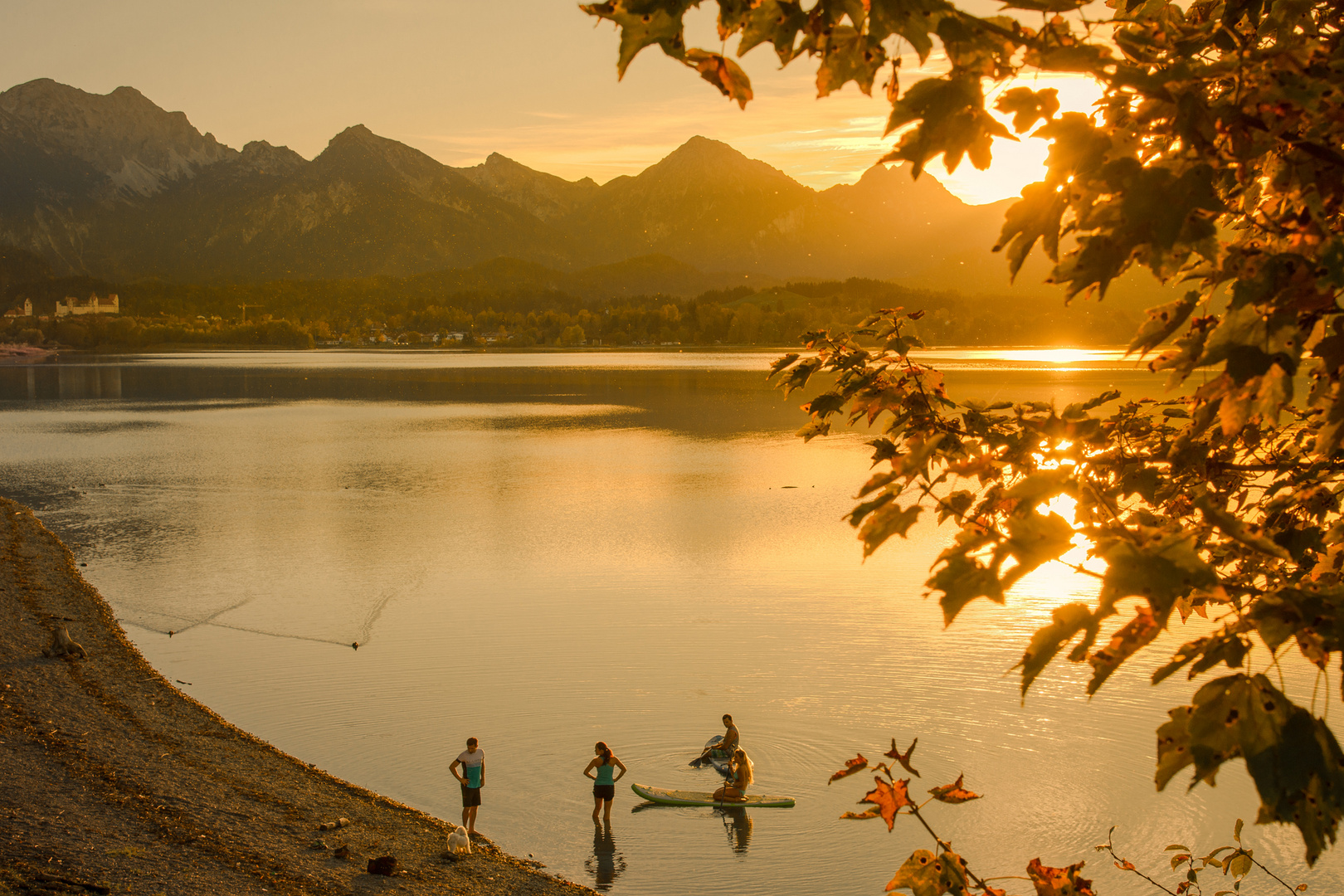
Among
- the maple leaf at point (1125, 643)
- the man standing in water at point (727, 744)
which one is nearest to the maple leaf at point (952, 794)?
the maple leaf at point (1125, 643)

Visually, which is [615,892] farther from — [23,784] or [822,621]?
[822,621]

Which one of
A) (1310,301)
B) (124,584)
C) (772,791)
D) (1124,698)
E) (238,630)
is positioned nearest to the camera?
(1310,301)

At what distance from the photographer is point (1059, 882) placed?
9.71 feet

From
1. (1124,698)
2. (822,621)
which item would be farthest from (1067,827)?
(822,621)

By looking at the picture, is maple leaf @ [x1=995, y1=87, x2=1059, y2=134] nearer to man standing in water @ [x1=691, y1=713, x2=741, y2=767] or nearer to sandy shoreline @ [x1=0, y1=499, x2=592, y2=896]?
sandy shoreline @ [x1=0, y1=499, x2=592, y2=896]

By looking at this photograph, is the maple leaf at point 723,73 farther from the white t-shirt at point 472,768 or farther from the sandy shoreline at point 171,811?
the white t-shirt at point 472,768

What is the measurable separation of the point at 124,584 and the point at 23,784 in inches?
593

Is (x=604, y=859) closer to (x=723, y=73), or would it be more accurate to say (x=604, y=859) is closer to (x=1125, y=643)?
(x=1125, y=643)

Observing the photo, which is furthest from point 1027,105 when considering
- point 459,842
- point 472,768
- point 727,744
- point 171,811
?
point 727,744

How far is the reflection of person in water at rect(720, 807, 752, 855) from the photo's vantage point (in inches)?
533

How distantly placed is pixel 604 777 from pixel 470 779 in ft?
5.99

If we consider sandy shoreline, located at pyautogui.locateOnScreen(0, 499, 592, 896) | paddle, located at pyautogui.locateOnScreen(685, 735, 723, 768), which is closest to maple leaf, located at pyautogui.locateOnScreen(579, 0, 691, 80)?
sandy shoreline, located at pyautogui.locateOnScreen(0, 499, 592, 896)

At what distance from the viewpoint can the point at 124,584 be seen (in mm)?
26297

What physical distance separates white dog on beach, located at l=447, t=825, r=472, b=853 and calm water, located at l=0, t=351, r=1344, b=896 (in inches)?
39.4
